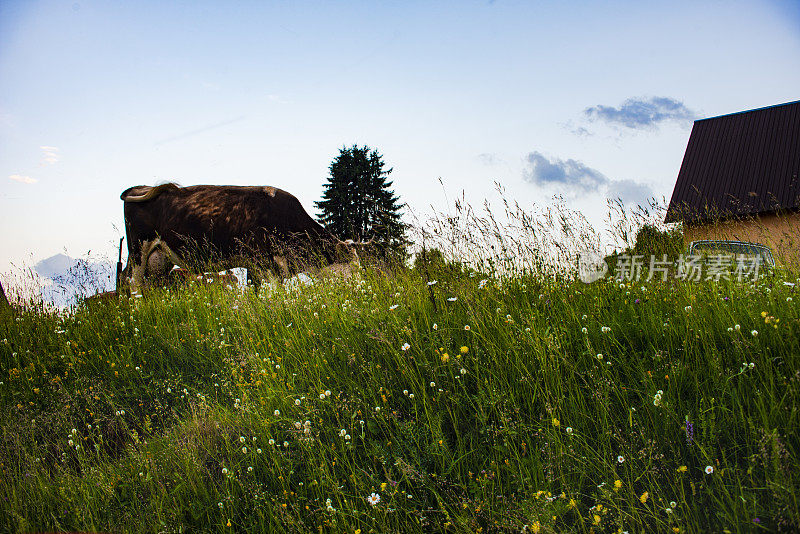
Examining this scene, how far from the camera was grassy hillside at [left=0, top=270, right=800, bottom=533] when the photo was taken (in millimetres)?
2406

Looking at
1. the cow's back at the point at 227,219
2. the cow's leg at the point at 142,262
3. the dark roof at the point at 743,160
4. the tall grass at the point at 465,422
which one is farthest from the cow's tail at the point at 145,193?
the dark roof at the point at 743,160

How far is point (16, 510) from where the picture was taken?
304 centimetres

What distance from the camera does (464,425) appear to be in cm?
300

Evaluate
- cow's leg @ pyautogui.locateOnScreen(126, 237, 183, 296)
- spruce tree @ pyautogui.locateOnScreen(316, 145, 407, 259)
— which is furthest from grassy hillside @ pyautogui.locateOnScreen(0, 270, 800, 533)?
spruce tree @ pyautogui.locateOnScreen(316, 145, 407, 259)

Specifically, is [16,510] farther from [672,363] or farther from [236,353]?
[672,363]

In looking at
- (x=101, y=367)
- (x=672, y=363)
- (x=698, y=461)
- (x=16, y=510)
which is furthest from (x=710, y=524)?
(x=101, y=367)

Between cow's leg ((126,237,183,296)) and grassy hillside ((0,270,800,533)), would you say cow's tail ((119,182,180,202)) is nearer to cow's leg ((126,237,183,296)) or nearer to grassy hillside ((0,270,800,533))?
cow's leg ((126,237,183,296))

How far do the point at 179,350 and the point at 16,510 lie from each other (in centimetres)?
216

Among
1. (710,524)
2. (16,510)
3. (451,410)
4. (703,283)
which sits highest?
(703,283)

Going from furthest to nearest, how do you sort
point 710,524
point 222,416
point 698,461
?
1. point 222,416
2. point 698,461
3. point 710,524

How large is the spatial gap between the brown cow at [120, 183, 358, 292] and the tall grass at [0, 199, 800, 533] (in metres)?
4.73

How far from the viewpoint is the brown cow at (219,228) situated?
9531 mm

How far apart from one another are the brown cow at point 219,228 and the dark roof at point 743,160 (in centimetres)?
1317

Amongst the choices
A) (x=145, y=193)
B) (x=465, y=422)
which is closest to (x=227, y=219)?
(x=145, y=193)
